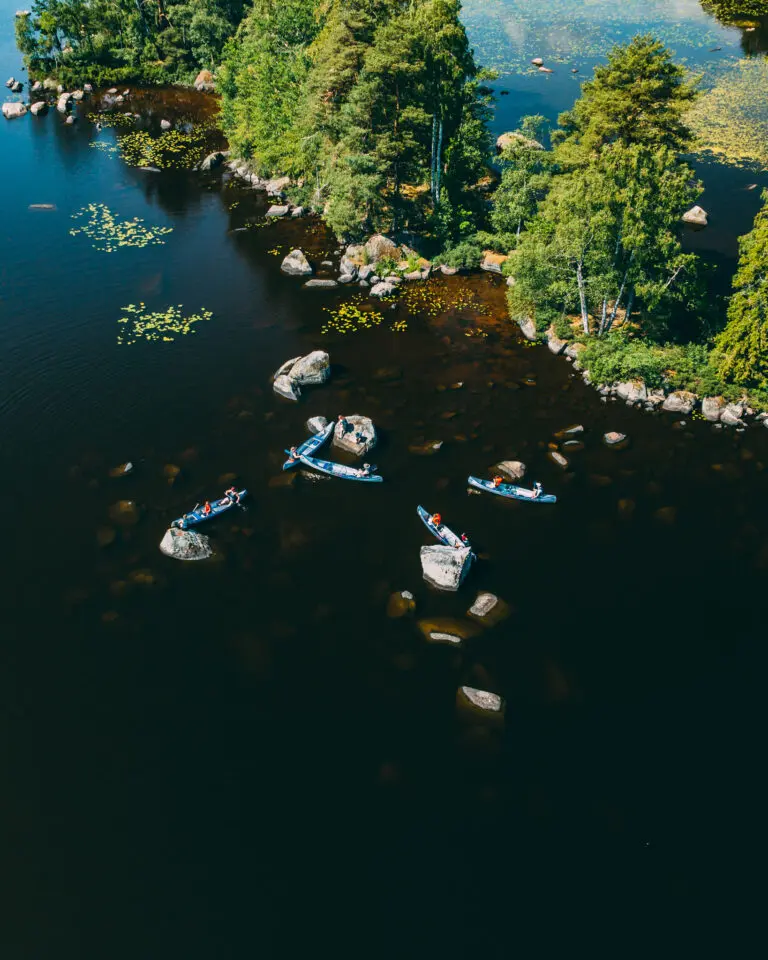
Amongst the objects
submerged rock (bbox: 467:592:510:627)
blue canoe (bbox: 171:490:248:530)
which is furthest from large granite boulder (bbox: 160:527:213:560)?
submerged rock (bbox: 467:592:510:627)

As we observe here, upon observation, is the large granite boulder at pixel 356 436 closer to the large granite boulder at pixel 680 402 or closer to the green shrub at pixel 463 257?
the large granite boulder at pixel 680 402

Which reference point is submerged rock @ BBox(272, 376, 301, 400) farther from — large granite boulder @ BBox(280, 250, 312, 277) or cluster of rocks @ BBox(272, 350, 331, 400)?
large granite boulder @ BBox(280, 250, 312, 277)

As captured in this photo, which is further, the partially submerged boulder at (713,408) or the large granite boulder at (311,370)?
the large granite boulder at (311,370)

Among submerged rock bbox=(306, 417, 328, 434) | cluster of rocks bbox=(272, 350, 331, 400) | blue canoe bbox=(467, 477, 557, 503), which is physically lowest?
blue canoe bbox=(467, 477, 557, 503)

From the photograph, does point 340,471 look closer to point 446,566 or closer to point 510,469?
point 446,566

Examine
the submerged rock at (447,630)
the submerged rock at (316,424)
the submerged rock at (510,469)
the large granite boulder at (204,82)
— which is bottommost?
the submerged rock at (447,630)

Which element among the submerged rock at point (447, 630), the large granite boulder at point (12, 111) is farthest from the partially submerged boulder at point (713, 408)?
the large granite boulder at point (12, 111)

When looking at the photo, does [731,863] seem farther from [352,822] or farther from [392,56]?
[392,56]
